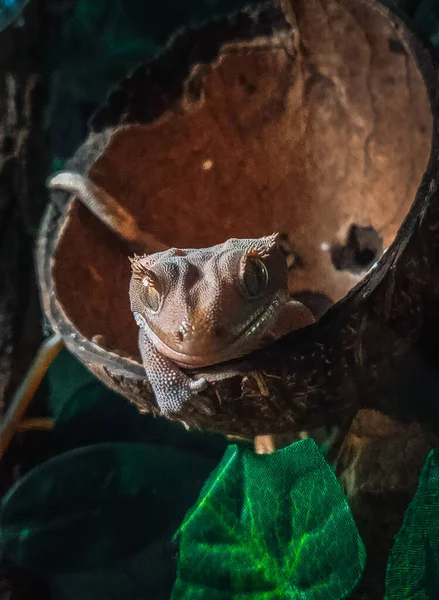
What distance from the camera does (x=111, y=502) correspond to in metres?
1.28

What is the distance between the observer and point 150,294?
0.80 metres

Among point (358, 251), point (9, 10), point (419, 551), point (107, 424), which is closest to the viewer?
point (419, 551)

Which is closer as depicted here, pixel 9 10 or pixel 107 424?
pixel 9 10

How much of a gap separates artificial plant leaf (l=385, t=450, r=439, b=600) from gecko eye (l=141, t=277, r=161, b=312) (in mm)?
409

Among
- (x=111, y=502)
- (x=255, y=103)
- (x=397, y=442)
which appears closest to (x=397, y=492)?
(x=397, y=442)

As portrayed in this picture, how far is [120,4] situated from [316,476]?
117 centimetres

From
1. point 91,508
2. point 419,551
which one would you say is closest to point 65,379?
point 91,508

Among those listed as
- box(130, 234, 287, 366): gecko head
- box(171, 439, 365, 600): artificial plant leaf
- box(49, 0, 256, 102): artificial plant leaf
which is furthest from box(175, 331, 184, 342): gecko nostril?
box(49, 0, 256, 102): artificial plant leaf

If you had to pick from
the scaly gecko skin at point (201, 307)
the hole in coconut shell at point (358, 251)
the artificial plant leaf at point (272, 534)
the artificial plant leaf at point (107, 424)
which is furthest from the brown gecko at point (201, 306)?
the artificial plant leaf at point (107, 424)

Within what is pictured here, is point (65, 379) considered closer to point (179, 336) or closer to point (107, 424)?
point (107, 424)

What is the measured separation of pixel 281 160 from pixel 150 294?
0.70 meters

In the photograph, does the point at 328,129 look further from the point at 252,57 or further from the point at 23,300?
the point at 23,300

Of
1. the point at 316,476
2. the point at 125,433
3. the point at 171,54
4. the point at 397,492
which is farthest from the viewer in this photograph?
the point at 125,433

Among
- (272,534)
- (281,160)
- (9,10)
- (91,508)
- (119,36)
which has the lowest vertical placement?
(91,508)
